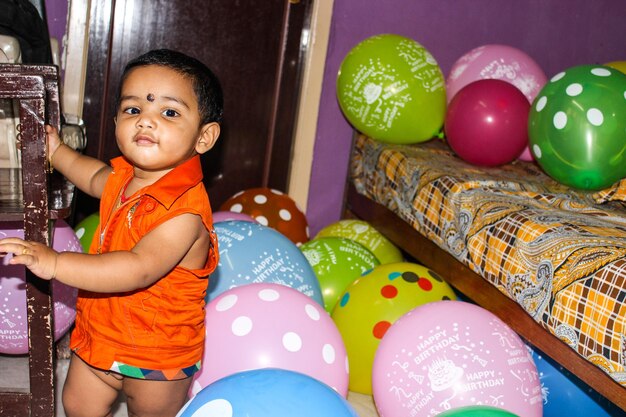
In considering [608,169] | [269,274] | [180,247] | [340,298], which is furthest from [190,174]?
[608,169]

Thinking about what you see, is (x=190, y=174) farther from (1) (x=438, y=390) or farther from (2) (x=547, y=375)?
(2) (x=547, y=375)

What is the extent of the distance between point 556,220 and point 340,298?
0.74 m

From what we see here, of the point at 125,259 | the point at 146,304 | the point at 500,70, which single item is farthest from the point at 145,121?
the point at 500,70

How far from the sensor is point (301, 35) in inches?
127

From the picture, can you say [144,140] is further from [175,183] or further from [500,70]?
[500,70]

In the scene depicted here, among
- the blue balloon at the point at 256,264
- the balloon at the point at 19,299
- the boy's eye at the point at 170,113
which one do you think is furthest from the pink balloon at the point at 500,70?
the boy's eye at the point at 170,113

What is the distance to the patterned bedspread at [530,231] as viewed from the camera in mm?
1595

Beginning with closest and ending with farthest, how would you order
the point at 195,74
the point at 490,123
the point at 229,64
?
the point at 195,74 < the point at 490,123 < the point at 229,64

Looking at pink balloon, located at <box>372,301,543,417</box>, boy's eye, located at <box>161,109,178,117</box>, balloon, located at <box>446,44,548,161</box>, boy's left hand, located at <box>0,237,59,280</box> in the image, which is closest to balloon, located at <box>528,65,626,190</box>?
balloon, located at <box>446,44,548,161</box>

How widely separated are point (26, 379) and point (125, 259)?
96 centimetres

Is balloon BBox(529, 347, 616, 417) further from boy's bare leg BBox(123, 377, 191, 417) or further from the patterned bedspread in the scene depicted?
boy's bare leg BBox(123, 377, 191, 417)

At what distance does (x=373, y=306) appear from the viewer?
215cm

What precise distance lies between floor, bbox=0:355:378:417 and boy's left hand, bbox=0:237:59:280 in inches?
33.2

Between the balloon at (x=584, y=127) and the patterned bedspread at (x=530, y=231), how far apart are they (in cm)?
9
